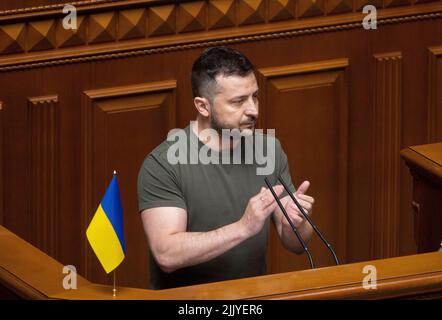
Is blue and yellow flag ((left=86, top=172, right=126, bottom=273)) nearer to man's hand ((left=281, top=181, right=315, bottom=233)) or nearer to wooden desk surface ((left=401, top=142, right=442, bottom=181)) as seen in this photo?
man's hand ((left=281, top=181, right=315, bottom=233))

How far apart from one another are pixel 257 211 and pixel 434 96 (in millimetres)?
1744

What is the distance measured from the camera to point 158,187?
4.02 m

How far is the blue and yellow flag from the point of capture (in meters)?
3.64

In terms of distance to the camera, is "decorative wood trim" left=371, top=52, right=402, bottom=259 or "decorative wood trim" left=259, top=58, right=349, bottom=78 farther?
"decorative wood trim" left=371, top=52, right=402, bottom=259

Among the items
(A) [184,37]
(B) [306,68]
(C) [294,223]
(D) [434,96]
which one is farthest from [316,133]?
(C) [294,223]

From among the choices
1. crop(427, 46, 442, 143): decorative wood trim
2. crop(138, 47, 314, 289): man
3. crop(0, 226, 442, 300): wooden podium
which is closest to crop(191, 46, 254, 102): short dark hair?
crop(138, 47, 314, 289): man

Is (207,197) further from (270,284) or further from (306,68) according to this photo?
(306,68)

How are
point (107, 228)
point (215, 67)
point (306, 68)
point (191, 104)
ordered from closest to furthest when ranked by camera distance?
1. point (107, 228)
2. point (215, 67)
3. point (191, 104)
4. point (306, 68)

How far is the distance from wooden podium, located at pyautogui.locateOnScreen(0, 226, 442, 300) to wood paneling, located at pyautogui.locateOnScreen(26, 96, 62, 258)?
1.23 meters

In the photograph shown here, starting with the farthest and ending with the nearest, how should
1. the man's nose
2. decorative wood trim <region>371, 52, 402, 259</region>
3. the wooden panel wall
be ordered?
decorative wood trim <region>371, 52, 402, 259</region>, the wooden panel wall, the man's nose

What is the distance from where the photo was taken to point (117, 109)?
16.6 ft

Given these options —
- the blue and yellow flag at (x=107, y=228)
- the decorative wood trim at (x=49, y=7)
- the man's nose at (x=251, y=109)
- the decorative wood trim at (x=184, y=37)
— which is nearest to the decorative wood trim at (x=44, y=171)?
the decorative wood trim at (x=184, y=37)

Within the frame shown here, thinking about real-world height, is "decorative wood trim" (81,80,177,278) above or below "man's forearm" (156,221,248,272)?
above

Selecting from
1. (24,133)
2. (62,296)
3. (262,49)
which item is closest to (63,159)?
(24,133)
